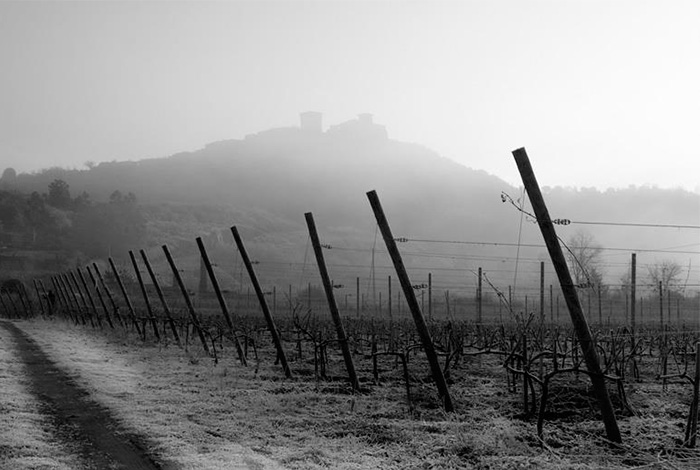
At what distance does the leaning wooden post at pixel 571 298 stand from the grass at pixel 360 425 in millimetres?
366

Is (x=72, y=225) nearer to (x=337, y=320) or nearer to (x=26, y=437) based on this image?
(x=337, y=320)

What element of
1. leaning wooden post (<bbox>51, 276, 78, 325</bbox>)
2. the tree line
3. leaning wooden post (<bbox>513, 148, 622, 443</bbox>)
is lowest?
leaning wooden post (<bbox>51, 276, 78, 325</bbox>)

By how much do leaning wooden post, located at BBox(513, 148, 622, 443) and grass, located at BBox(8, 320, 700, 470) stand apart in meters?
0.37

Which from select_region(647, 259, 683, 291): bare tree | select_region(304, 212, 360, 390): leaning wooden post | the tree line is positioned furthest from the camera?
the tree line

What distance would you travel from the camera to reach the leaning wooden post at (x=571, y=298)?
6.55m

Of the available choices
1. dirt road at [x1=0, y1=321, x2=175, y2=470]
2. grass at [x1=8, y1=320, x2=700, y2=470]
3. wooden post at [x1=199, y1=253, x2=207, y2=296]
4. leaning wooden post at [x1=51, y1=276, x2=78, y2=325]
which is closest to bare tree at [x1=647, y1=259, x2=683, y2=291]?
grass at [x1=8, y1=320, x2=700, y2=470]

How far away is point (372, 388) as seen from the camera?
35.2ft

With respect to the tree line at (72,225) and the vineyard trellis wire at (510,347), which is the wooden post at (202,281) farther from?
the tree line at (72,225)

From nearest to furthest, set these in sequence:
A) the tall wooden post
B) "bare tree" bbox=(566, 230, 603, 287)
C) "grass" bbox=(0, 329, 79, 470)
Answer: "grass" bbox=(0, 329, 79, 470), "bare tree" bbox=(566, 230, 603, 287), the tall wooden post

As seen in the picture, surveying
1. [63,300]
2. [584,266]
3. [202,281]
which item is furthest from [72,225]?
[584,266]

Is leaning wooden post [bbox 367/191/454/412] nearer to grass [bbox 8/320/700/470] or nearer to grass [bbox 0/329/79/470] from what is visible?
grass [bbox 8/320/700/470]

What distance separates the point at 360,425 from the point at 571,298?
298 centimetres

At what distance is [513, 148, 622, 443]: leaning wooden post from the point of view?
21.5 ft

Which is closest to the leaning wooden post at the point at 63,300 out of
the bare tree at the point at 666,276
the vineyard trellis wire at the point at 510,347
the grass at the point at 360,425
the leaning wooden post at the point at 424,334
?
the vineyard trellis wire at the point at 510,347
